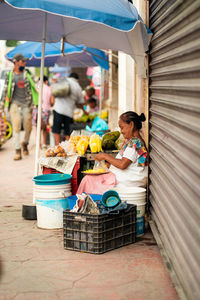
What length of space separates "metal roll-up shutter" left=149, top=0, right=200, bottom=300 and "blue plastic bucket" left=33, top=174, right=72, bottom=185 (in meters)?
1.06

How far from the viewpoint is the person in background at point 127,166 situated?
552cm

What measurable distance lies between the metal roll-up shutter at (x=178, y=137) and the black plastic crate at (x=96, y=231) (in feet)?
1.24

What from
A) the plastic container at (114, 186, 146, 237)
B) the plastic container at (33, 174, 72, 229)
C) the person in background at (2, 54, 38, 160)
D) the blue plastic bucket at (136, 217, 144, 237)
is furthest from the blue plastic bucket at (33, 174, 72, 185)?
the person in background at (2, 54, 38, 160)

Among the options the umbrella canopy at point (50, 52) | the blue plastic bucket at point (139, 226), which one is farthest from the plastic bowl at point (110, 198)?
the umbrella canopy at point (50, 52)

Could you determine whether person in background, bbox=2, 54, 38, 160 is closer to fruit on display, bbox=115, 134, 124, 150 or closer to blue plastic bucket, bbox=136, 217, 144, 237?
fruit on display, bbox=115, 134, 124, 150

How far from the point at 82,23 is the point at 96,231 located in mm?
3213

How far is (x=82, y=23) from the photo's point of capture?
6465mm

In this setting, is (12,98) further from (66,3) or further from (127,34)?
(66,3)

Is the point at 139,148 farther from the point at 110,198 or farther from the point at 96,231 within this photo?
the point at 96,231

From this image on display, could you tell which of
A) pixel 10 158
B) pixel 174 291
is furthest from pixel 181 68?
pixel 10 158

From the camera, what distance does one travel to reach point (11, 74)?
36.6 feet

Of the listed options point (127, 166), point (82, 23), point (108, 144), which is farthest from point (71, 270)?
point (82, 23)

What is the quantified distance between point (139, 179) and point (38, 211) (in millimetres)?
1288

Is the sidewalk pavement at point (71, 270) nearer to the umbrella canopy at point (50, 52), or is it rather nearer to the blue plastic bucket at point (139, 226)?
the blue plastic bucket at point (139, 226)
